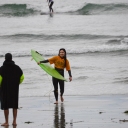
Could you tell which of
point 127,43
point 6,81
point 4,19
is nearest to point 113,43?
point 127,43

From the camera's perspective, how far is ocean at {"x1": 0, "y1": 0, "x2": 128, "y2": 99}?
17.2 metres

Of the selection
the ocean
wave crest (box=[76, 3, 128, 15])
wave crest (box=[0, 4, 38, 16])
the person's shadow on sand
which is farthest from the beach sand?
wave crest (box=[0, 4, 38, 16])

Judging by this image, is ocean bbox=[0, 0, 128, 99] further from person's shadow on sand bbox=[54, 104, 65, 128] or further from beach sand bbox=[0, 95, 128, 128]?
person's shadow on sand bbox=[54, 104, 65, 128]

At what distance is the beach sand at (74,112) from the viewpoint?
33.0 feet

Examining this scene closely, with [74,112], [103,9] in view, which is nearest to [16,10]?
[103,9]

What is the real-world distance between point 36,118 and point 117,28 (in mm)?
26600

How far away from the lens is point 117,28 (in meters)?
36.9

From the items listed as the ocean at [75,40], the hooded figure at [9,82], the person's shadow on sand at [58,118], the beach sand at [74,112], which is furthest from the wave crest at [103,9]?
the hooded figure at [9,82]

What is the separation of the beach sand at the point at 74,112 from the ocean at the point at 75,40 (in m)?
1.40

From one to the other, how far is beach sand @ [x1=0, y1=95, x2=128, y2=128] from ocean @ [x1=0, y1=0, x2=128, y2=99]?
140cm

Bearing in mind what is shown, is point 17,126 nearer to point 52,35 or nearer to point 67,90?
point 67,90

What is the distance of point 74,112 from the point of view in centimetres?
1164

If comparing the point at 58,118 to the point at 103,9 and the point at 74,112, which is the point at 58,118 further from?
the point at 103,9

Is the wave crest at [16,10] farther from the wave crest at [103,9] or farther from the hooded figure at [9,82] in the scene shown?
the hooded figure at [9,82]
